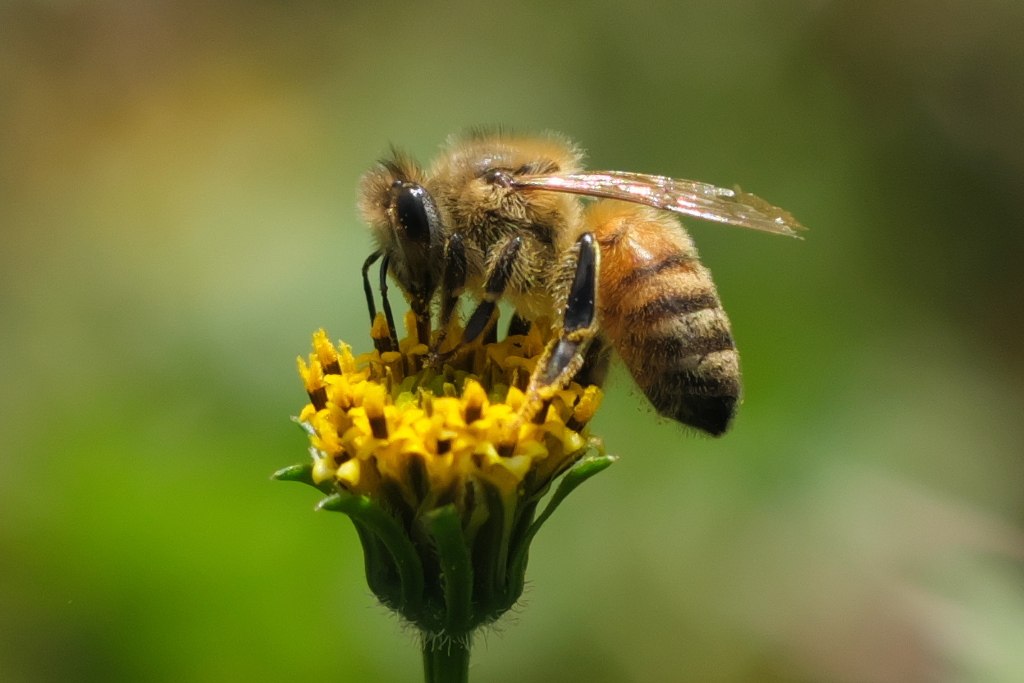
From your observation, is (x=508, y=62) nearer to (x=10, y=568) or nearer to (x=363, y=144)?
(x=363, y=144)

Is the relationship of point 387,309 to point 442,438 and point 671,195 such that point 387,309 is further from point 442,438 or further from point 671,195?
point 671,195

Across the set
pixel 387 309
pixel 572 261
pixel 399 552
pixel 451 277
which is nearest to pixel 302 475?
pixel 399 552

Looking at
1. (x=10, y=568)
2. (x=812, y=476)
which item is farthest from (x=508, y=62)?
(x=10, y=568)

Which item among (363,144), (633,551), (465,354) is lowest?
(633,551)

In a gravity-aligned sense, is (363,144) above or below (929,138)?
below

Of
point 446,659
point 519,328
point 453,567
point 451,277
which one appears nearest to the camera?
point 453,567

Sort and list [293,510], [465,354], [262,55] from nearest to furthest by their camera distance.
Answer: [465,354] → [293,510] → [262,55]

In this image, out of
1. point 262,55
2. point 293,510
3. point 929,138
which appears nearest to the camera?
point 293,510

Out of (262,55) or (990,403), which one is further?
(262,55)
